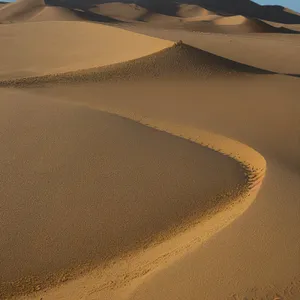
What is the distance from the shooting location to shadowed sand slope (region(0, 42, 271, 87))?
20.2ft

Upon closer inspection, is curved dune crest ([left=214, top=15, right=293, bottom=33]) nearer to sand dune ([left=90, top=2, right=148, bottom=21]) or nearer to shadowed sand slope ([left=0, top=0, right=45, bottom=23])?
sand dune ([left=90, top=2, right=148, bottom=21])

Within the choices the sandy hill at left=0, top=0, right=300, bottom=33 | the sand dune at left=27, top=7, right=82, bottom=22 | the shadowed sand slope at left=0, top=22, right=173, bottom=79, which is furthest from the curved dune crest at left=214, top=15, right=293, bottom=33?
the shadowed sand slope at left=0, top=22, right=173, bottom=79

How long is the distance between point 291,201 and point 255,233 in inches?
19.6

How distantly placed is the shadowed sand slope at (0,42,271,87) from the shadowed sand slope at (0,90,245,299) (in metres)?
1.97

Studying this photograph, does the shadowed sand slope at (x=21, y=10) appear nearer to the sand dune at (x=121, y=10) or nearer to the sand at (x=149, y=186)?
the sand dune at (x=121, y=10)

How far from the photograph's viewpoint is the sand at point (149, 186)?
2.26 m

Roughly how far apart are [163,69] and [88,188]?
12.2 ft

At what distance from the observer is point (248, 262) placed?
2.26 m

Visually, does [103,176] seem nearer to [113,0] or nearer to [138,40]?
[138,40]

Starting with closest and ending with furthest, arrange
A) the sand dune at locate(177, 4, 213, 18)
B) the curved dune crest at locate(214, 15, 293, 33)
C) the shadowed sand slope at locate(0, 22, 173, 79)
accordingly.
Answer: the shadowed sand slope at locate(0, 22, 173, 79) → the curved dune crest at locate(214, 15, 293, 33) → the sand dune at locate(177, 4, 213, 18)

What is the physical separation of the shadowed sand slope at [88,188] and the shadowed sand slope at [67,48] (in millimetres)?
3467

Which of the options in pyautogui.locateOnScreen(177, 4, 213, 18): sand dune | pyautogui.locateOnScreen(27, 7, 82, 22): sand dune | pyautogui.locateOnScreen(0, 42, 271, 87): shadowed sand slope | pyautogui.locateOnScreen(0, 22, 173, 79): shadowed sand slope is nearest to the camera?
pyautogui.locateOnScreen(0, 42, 271, 87): shadowed sand slope

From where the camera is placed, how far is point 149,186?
10.2 ft

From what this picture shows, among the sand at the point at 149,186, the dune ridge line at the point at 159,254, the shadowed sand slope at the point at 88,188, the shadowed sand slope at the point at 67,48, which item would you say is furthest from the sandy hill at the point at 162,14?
the dune ridge line at the point at 159,254
